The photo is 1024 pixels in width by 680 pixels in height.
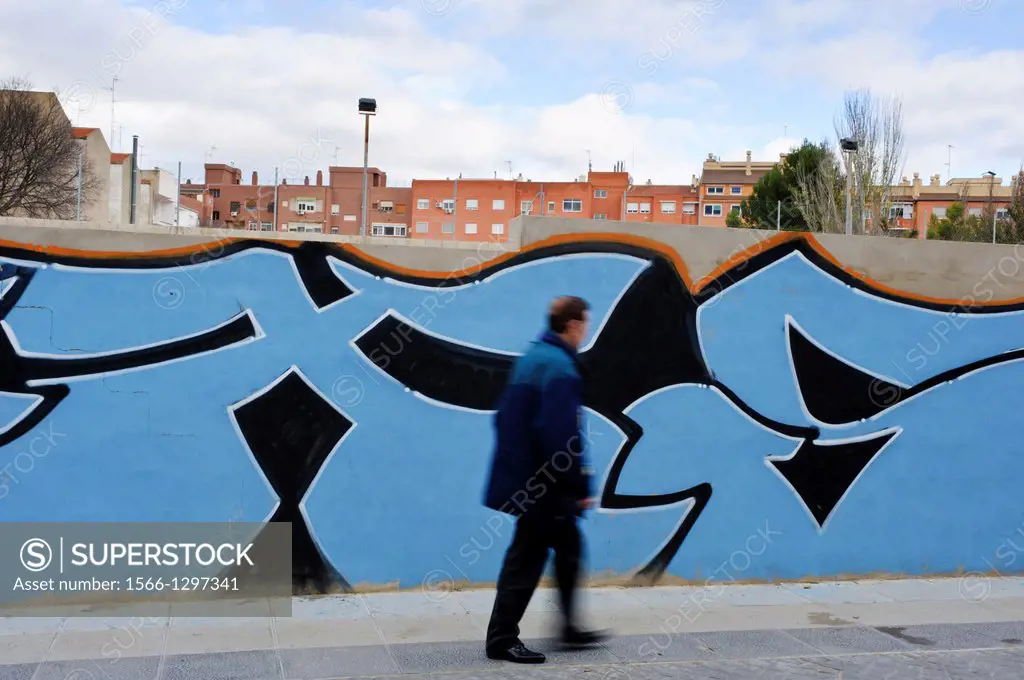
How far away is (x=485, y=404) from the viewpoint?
6.41 metres

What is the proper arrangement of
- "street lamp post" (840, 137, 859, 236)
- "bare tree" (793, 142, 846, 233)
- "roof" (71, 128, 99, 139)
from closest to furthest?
"street lamp post" (840, 137, 859, 236), "bare tree" (793, 142, 846, 233), "roof" (71, 128, 99, 139)

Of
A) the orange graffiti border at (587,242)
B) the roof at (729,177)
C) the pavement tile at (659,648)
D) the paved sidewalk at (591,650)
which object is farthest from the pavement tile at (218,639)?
the roof at (729,177)

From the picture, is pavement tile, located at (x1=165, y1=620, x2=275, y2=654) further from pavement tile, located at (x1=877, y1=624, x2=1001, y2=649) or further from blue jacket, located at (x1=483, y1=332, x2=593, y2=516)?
pavement tile, located at (x1=877, y1=624, x2=1001, y2=649)

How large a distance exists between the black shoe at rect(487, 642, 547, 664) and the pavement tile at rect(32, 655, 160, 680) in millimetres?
1682

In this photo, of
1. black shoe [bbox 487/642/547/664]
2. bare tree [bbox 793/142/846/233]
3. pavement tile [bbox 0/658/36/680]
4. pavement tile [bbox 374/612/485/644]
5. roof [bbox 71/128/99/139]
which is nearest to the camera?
pavement tile [bbox 0/658/36/680]

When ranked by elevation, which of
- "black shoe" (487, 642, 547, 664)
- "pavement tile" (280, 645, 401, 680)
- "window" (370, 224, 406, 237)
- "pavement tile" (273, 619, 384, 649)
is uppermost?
"window" (370, 224, 406, 237)

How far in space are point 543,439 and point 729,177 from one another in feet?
290

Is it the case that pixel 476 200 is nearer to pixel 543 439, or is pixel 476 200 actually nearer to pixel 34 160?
pixel 34 160

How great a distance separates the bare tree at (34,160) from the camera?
3825 cm

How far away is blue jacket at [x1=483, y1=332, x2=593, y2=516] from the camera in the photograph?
15.3 ft

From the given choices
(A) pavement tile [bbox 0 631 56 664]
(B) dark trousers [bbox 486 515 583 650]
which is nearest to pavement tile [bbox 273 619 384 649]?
(B) dark trousers [bbox 486 515 583 650]

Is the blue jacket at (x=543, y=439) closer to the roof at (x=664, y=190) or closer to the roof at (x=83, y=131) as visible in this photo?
the roof at (x=83, y=131)

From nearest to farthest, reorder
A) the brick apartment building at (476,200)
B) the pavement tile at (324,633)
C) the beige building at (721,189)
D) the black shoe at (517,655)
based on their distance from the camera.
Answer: the black shoe at (517,655) → the pavement tile at (324,633) → the brick apartment building at (476,200) → the beige building at (721,189)

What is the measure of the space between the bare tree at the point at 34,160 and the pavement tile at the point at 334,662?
35.6 metres
